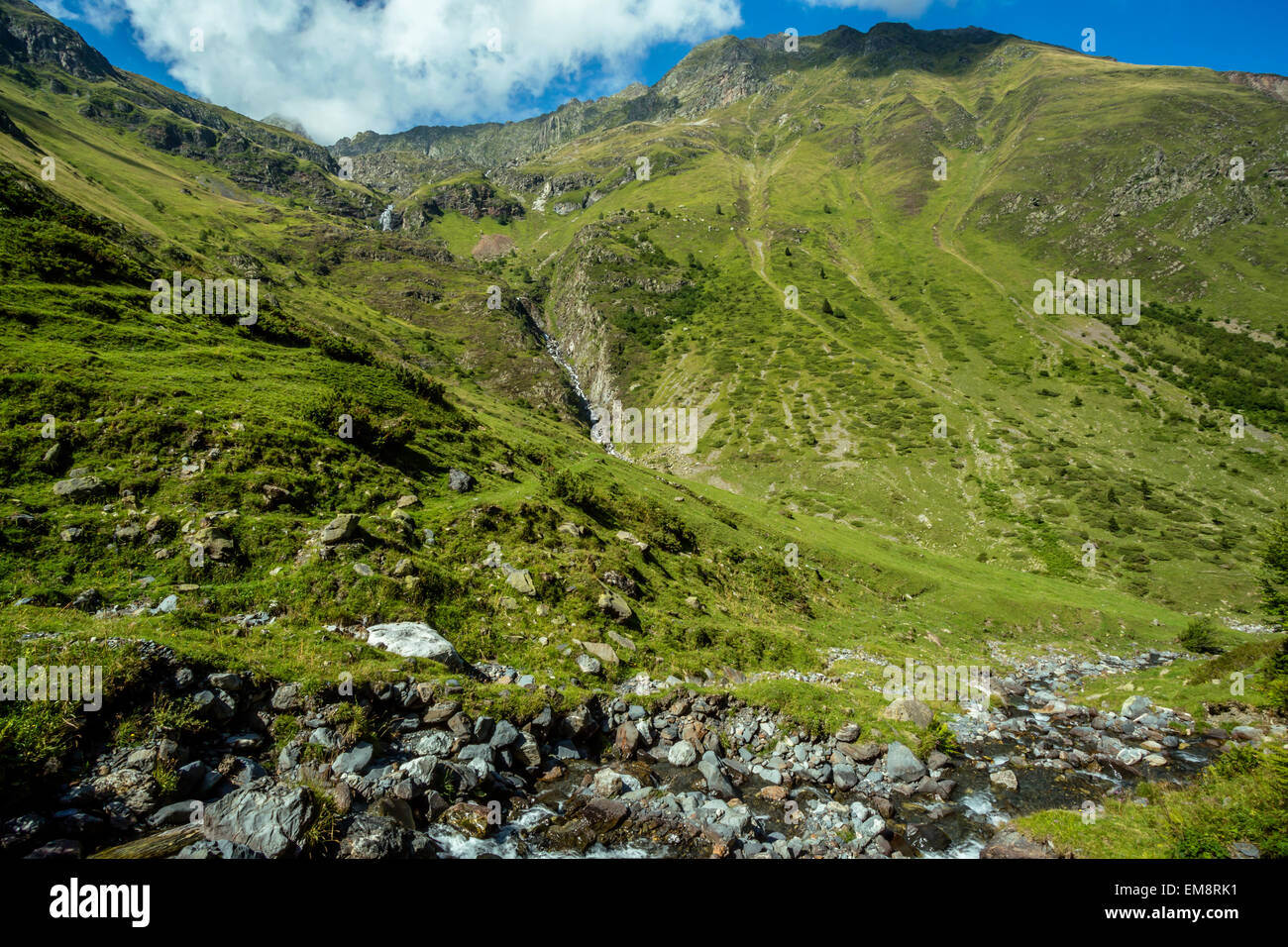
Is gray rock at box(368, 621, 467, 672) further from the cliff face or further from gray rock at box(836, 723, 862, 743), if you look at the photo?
the cliff face

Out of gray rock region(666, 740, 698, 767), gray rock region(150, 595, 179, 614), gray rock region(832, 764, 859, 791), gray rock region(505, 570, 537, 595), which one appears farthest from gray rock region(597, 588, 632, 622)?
gray rock region(150, 595, 179, 614)

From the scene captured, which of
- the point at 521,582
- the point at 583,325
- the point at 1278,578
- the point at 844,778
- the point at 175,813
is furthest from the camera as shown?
the point at 583,325

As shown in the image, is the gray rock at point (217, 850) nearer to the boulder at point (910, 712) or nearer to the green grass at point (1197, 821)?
the green grass at point (1197, 821)

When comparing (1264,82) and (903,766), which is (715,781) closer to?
(903,766)

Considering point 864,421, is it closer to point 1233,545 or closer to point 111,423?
point 1233,545

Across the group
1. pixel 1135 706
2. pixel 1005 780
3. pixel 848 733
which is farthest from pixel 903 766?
pixel 1135 706

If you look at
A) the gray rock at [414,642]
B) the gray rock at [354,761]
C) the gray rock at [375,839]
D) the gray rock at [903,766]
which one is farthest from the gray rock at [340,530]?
the gray rock at [903,766]

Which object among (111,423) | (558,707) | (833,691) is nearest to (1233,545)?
(833,691)

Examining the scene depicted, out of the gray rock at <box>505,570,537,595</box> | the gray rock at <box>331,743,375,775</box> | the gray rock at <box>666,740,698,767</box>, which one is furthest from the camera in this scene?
the gray rock at <box>505,570,537,595</box>

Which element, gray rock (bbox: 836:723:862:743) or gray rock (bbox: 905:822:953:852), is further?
gray rock (bbox: 836:723:862:743)

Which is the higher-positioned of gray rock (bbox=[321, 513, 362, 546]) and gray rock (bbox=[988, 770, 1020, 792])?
gray rock (bbox=[321, 513, 362, 546])

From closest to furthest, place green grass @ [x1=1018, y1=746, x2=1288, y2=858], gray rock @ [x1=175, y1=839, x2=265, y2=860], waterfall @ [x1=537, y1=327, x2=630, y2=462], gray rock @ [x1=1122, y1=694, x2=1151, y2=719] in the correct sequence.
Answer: gray rock @ [x1=175, y1=839, x2=265, y2=860]
green grass @ [x1=1018, y1=746, x2=1288, y2=858]
gray rock @ [x1=1122, y1=694, x2=1151, y2=719]
waterfall @ [x1=537, y1=327, x2=630, y2=462]

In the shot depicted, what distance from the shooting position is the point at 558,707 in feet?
42.1

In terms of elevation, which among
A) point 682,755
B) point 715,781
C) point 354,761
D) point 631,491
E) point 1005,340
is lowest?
point 715,781
